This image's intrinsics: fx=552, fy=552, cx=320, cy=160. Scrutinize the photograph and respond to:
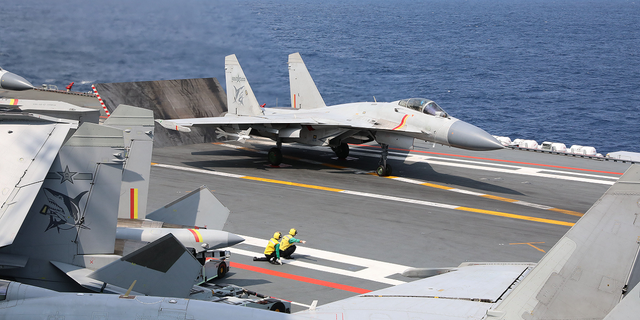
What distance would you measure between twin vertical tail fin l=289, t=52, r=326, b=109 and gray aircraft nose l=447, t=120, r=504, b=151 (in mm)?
7474

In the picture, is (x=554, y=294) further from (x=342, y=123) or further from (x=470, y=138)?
(x=342, y=123)

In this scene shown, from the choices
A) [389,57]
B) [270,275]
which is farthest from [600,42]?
[270,275]

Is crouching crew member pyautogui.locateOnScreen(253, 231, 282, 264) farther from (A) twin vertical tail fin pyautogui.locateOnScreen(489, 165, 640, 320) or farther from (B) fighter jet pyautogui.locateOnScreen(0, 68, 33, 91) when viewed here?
(B) fighter jet pyautogui.locateOnScreen(0, 68, 33, 91)

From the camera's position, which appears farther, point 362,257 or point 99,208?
point 362,257

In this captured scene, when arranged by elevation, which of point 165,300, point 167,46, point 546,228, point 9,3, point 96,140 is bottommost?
point 546,228

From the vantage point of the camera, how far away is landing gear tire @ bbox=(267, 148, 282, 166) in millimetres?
23734

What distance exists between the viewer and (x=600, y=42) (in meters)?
97.3

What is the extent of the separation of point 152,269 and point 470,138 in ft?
→ 48.8

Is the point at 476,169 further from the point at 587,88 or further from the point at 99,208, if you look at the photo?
the point at 587,88

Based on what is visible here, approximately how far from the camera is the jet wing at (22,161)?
6.47 meters

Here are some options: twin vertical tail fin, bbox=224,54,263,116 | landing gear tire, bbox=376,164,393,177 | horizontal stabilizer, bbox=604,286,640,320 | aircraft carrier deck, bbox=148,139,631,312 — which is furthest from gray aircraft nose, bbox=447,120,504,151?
horizontal stabilizer, bbox=604,286,640,320

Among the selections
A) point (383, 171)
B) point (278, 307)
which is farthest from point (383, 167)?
point (278, 307)

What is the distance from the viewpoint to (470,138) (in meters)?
19.8

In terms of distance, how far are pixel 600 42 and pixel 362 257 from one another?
99.3 meters
